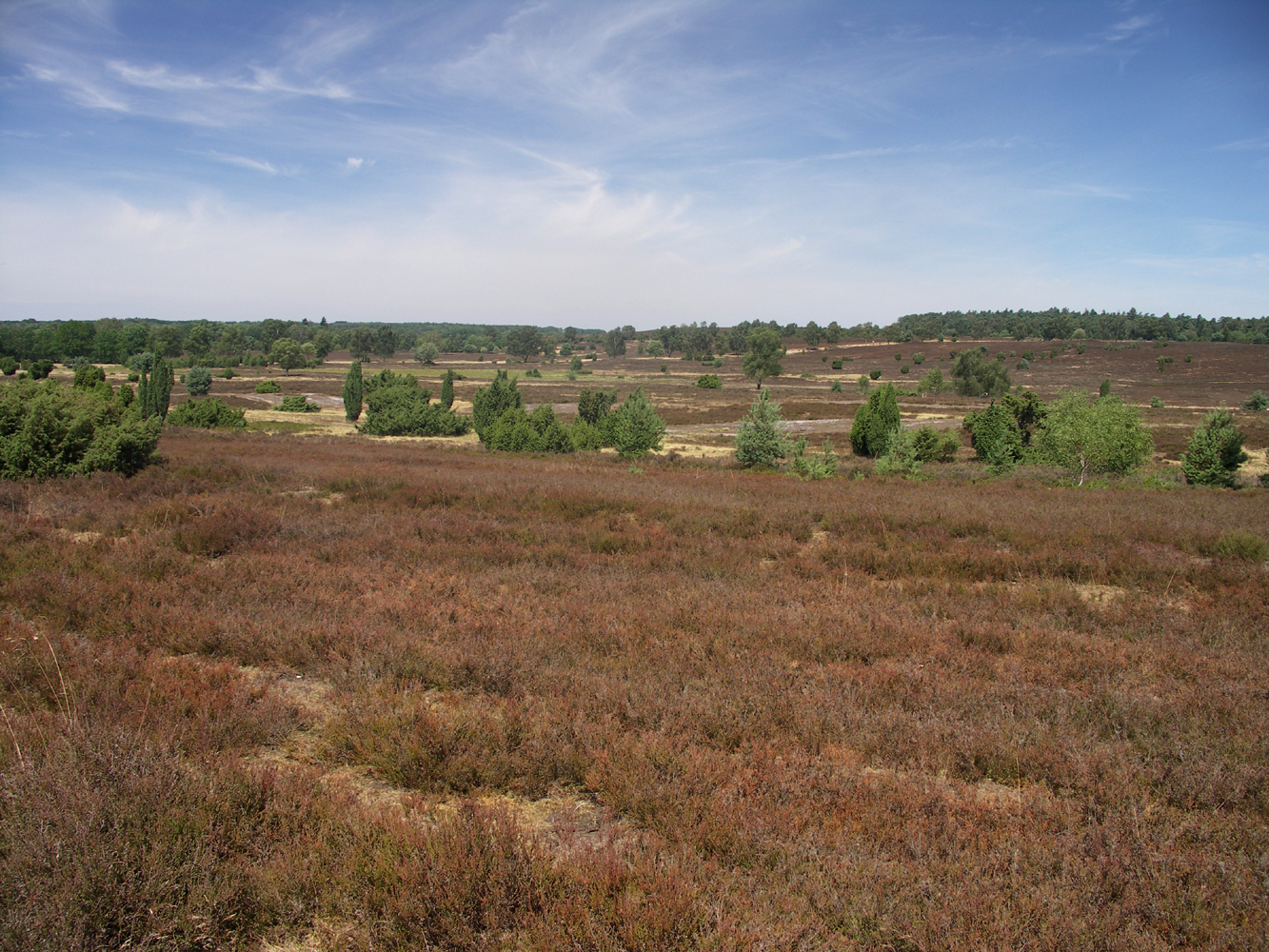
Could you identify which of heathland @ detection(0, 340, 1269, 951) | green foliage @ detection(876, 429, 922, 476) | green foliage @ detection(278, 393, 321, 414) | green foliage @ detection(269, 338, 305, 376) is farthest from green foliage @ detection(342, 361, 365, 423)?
green foliage @ detection(269, 338, 305, 376)

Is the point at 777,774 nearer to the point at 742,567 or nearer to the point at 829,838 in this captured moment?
the point at 829,838

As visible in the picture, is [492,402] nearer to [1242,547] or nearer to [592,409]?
[592,409]

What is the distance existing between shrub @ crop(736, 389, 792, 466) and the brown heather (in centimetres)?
1949

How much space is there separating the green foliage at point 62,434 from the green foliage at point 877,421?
33373mm

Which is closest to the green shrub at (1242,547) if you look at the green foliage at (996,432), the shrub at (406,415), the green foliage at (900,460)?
the green foliage at (900,460)

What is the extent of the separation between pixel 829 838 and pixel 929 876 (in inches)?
18.8

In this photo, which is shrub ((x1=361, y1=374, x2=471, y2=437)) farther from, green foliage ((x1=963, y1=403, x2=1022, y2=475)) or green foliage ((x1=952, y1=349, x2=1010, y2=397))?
green foliage ((x1=952, y1=349, x2=1010, y2=397))

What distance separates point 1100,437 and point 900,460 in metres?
7.12

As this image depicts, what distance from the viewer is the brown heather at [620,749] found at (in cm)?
287

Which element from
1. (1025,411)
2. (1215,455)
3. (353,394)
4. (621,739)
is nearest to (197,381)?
→ (353,394)

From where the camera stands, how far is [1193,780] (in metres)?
3.90

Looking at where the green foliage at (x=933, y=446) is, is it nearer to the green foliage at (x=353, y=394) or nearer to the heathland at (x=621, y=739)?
the heathland at (x=621, y=739)

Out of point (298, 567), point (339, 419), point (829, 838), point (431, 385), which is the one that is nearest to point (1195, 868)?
point (829, 838)

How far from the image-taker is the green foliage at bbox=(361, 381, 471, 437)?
168 feet
